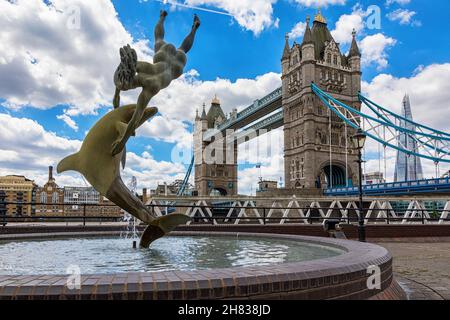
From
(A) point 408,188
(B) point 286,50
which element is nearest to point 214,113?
(B) point 286,50

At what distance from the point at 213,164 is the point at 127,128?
81.8 meters

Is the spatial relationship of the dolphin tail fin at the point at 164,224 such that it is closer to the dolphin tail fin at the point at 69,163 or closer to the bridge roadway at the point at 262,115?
the dolphin tail fin at the point at 69,163

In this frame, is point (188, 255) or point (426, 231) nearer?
point (188, 255)

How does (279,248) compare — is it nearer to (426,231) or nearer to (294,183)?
(426,231)

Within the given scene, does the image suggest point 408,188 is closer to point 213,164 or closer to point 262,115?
point 262,115

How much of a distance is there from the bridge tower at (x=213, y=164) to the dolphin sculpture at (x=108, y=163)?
3087 inches

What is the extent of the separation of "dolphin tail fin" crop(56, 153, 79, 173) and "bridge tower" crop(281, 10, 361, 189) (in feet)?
151

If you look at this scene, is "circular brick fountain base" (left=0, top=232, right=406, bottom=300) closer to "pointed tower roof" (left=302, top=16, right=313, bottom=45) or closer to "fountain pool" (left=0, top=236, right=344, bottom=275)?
"fountain pool" (left=0, top=236, right=344, bottom=275)

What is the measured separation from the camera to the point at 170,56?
543 cm

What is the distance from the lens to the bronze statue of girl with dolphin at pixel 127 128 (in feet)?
16.9

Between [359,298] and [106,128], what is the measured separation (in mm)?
3820

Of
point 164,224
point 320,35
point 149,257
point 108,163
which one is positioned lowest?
point 149,257

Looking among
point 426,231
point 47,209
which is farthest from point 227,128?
point 426,231

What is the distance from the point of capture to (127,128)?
5199 mm
